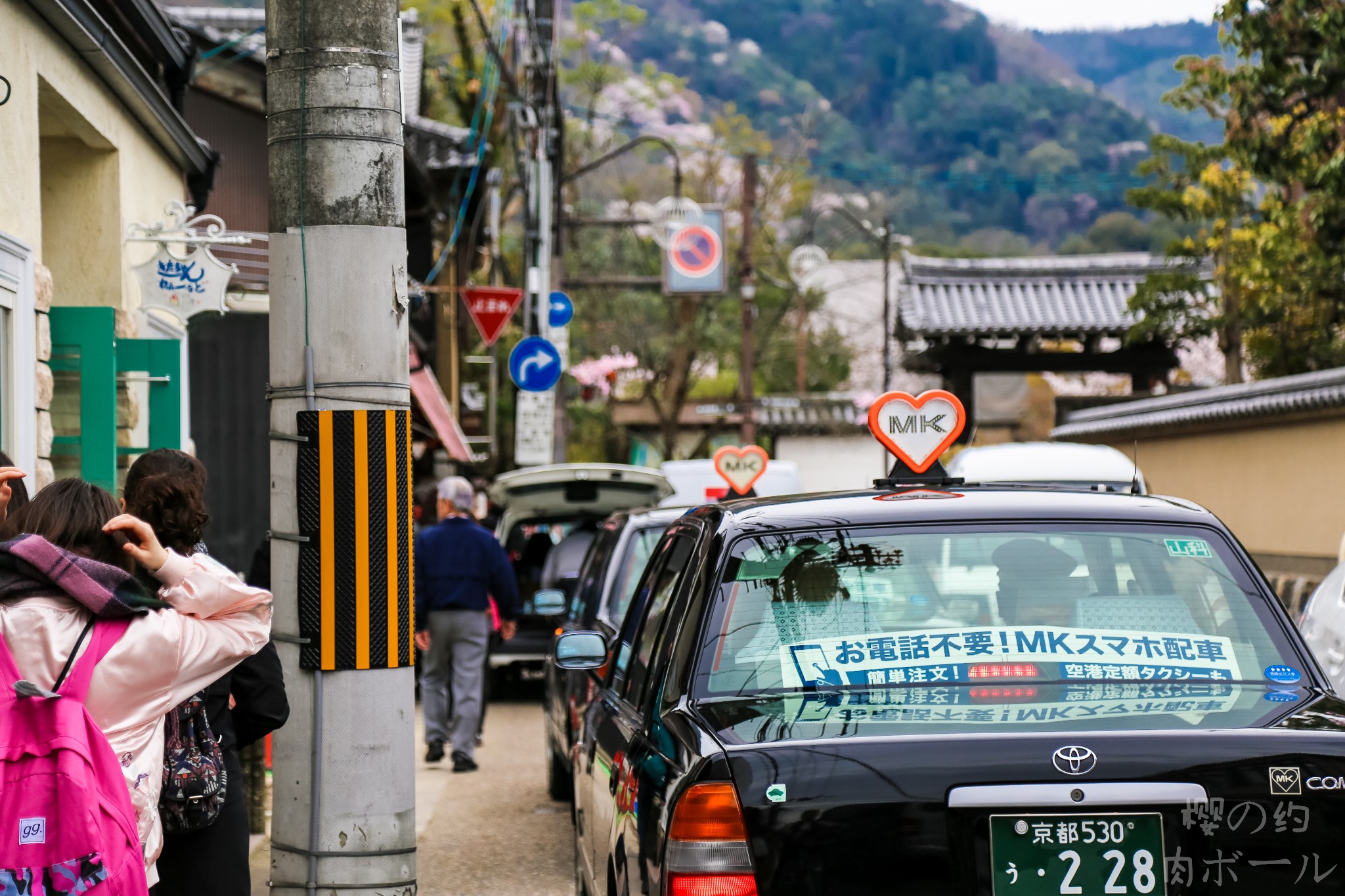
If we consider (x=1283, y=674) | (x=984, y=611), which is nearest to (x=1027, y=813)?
(x=984, y=611)

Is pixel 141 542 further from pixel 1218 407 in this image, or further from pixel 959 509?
pixel 1218 407

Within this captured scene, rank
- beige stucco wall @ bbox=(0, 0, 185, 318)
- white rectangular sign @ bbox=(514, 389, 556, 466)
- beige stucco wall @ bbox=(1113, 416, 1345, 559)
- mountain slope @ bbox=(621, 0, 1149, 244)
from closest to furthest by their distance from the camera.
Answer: beige stucco wall @ bbox=(0, 0, 185, 318) < beige stucco wall @ bbox=(1113, 416, 1345, 559) < white rectangular sign @ bbox=(514, 389, 556, 466) < mountain slope @ bbox=(621, 0, 1149, 244)

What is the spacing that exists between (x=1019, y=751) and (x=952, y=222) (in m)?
76.9

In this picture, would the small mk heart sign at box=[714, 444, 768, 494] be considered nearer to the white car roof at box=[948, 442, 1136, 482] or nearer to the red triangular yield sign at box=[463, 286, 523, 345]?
the white car roof at box=[948, 442, 1136, 482]

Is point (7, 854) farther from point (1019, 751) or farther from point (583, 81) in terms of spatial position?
point (583, 81)

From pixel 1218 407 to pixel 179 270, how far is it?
13672mm

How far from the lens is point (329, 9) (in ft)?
14.4

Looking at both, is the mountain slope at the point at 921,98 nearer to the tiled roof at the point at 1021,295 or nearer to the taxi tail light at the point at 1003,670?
the tiled roof at the point at 1021,295

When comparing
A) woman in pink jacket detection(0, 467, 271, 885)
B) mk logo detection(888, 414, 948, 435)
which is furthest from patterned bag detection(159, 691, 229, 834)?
mk logo detection(888, 414, 948, 435)

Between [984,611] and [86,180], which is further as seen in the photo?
[86,180]

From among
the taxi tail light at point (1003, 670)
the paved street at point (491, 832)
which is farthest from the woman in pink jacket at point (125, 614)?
the paved street at point (491, 832)

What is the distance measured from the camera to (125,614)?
3.32 m

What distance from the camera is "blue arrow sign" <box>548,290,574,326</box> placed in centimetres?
2109

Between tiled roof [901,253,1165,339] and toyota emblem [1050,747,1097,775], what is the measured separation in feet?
82.3
